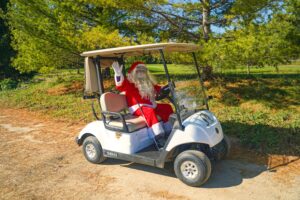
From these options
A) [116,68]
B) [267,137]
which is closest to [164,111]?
[116,68]

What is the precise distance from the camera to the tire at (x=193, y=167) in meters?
3.76

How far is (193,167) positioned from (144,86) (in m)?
1.53

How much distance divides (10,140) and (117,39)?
344 cm

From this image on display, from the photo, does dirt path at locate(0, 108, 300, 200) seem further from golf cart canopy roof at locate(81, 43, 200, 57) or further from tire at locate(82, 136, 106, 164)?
golf cart canopy roof at locate(81, 43, 200, 57)

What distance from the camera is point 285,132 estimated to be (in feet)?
18.5

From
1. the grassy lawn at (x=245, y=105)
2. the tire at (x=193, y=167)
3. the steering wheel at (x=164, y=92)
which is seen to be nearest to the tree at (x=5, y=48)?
the grassy lawn at (x=245, y=105)

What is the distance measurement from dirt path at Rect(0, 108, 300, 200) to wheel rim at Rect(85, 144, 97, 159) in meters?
0.15

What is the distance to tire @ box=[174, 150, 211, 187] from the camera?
376 centimetres

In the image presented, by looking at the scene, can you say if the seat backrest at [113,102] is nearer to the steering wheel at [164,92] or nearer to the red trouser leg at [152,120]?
the red trouser leg at [152,120]

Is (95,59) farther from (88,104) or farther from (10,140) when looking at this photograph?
(88,104)

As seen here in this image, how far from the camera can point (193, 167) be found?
3.85 metres

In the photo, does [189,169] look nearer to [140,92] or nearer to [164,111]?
[164,111]

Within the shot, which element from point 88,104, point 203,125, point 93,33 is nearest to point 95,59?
point 203,125

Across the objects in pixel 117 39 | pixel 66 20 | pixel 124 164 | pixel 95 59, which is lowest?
pixel 124 164
